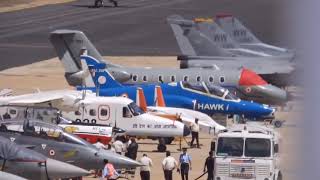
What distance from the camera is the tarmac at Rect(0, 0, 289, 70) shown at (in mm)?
78375

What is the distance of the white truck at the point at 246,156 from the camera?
81.7ft

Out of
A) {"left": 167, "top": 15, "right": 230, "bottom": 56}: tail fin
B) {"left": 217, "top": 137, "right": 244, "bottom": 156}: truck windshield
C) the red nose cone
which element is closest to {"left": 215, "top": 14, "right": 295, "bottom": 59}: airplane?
{"left": 167, "top": 15, "right": 230, "bottom": 56}: tail fin

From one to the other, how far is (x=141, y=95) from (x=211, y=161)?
538 inches

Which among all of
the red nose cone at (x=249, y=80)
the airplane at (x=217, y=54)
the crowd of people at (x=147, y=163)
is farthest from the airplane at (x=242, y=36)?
the crowd of people at (x=147, y=163)

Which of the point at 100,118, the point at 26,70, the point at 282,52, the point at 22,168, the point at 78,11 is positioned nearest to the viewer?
the point at 22,168

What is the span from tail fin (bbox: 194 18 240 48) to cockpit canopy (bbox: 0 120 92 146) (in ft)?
106

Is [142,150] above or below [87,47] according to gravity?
below

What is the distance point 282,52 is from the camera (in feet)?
188

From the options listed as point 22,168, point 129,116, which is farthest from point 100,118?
point 22,168

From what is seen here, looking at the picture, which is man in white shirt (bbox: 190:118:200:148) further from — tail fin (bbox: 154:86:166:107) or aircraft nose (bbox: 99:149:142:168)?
aircraft nose (bbox: 99:149:142:168)

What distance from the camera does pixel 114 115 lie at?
37875 millimetres

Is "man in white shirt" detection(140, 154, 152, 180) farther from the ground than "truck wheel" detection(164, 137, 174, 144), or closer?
farther from the ground

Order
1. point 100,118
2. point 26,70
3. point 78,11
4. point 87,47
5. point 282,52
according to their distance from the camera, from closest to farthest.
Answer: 1. point 100,118
2. point 87,47
3. point 282,52
4. point 26,70
5. point 78,11

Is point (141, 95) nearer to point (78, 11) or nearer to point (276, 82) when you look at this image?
point (276, 82)
